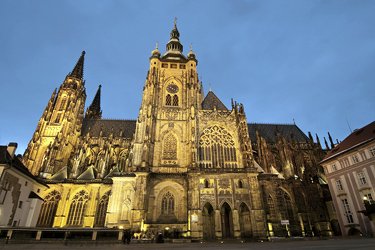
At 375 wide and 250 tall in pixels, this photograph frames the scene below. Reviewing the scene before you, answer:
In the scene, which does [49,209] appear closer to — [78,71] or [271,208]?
[271,208]

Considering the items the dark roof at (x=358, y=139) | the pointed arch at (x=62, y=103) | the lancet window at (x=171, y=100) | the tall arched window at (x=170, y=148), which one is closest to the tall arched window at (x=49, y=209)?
the tall arched window at (x=170, y=148)

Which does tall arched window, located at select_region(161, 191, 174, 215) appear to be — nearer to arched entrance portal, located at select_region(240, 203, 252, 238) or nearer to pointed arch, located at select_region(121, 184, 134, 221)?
pointed arch, located at select_region(121, 184, 134, 221)

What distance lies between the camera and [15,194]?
2333 cm

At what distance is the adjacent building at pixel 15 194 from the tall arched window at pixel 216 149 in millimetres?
20791

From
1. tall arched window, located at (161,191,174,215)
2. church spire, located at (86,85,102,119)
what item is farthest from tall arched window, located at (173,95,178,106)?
church spire, located at (86,85,102,119)

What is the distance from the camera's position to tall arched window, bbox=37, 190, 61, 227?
30125 mm

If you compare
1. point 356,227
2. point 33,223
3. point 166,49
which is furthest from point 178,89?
point 356,227

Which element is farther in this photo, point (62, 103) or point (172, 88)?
point (62, 103)

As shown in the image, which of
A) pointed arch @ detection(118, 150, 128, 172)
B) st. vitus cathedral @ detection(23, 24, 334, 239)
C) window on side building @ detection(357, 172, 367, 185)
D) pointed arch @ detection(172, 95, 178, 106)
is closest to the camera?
window on side building @ detection(357, 172, 367, 185)

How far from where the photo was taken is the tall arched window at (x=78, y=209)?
30.1 meters

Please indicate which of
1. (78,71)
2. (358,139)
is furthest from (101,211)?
(358,139)

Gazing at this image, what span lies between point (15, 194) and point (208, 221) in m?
21.4

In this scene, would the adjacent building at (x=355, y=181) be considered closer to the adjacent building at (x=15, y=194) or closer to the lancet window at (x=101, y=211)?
the lancet window at (x=101, y=211)

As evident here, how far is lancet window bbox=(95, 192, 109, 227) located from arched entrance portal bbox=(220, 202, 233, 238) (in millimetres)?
15839
